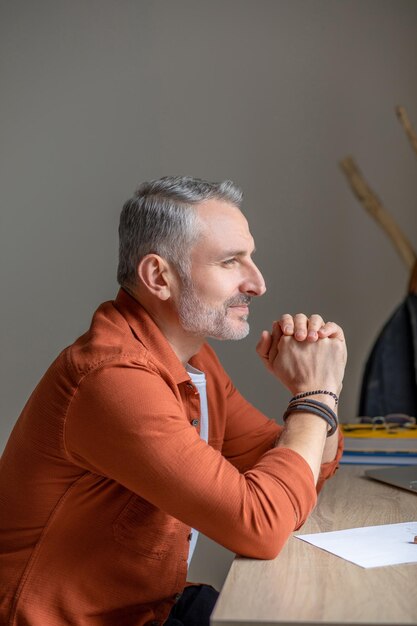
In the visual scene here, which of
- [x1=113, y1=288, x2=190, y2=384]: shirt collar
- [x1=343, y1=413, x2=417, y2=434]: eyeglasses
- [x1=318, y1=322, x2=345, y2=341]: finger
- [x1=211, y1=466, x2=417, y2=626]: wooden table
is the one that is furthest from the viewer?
[x1=343, y1=413, x2=417, y2=434]: eyeglasses

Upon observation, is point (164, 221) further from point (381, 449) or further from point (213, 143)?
point (213, 143)

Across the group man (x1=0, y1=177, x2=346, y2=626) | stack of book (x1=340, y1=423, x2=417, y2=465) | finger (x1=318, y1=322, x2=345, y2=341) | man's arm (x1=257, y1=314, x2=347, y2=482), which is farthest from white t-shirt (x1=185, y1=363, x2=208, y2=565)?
stack of book (x1=340, y1=423, x2=417, y2=465)

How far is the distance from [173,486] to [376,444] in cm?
83

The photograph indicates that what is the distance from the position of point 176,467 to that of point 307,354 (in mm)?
378

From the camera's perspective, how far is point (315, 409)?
4.02ft

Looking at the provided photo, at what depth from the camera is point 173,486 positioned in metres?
1.04

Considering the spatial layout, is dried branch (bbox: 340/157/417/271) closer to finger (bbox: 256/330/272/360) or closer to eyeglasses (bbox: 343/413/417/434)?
eyeglasses (bbox: 343/413/417/434)

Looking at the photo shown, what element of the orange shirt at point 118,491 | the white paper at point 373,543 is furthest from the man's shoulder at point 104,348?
the white paper at point 373,543

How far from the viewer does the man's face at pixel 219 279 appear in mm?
1325

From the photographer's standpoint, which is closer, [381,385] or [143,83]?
[381,385]

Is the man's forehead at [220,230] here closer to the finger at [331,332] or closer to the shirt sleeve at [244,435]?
the finger at [331,332]

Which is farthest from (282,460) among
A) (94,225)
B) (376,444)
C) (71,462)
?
(94,225)

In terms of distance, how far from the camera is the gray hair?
4.36 ft

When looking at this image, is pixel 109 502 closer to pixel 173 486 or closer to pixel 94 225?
pixel 173 486
